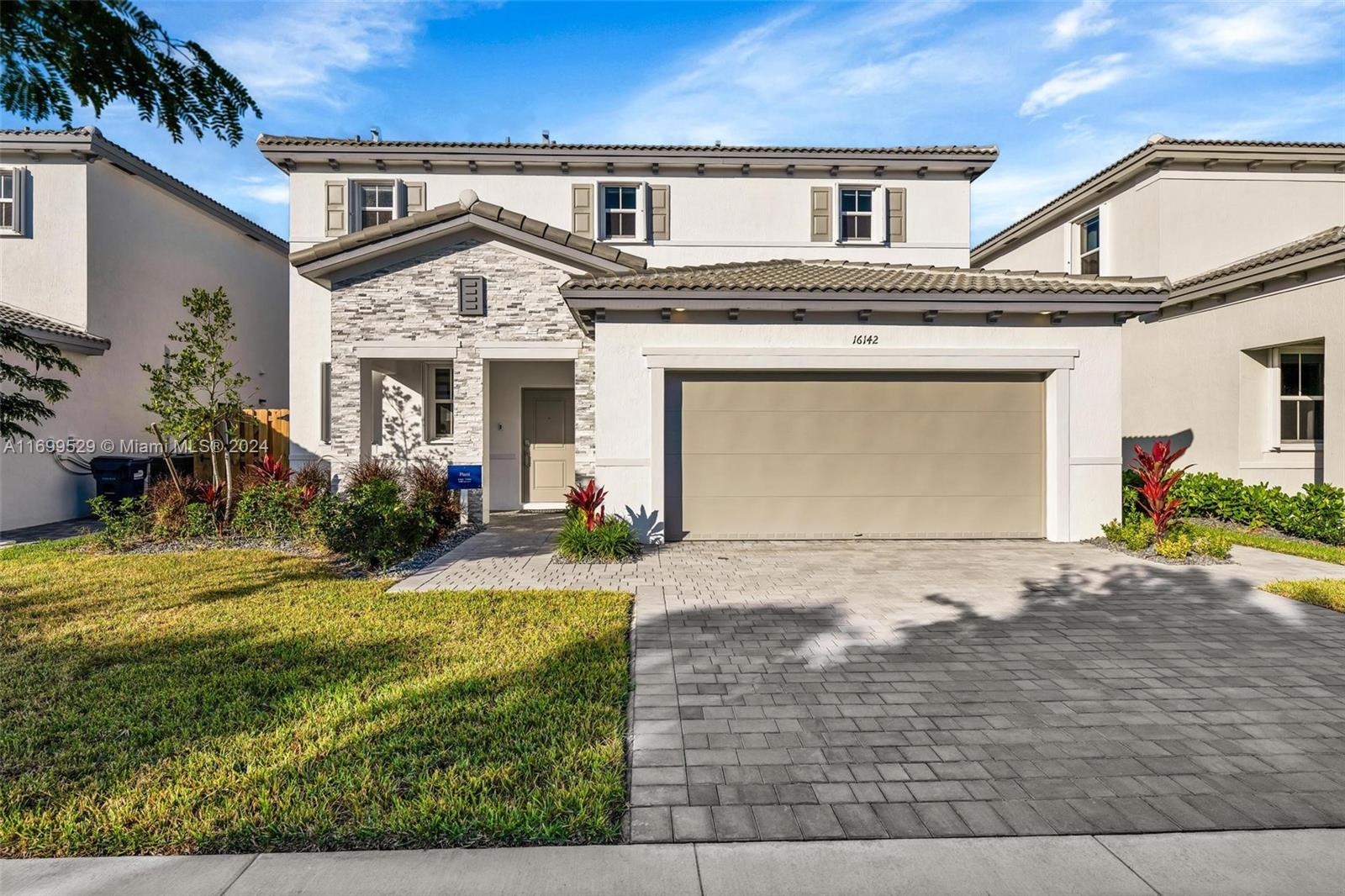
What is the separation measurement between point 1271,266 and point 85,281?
2218cm

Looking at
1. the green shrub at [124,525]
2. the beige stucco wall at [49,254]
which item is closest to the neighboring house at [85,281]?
the beige stucco wall at [49,254]

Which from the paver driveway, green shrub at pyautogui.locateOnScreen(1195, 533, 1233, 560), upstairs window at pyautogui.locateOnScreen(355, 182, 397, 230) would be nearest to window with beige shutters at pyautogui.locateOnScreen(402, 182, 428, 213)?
upstairs window at pyautogui.locateOnScreen(355, 182, 397, 230)

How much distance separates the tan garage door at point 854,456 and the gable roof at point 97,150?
11.9 meters

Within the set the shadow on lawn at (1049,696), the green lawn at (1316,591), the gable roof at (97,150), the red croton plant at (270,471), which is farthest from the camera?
the gable roof at (97,150)

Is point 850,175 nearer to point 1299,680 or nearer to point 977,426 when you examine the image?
point 977,426

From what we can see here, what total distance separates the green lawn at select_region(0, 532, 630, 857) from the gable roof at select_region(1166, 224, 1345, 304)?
12.4 meters

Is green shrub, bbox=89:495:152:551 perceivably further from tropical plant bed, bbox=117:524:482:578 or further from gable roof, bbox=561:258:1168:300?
gable roof, bbox=561:258:1168:300

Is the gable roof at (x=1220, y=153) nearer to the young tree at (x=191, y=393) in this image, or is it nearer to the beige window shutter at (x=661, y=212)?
the beige window shutter at (x=661, y=212)

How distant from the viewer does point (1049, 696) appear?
4375mm

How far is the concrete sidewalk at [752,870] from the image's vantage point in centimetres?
254

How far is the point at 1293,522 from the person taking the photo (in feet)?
34.0

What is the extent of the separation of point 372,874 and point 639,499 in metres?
7.25

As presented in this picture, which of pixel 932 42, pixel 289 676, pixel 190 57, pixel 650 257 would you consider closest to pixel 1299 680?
pixel 289 676

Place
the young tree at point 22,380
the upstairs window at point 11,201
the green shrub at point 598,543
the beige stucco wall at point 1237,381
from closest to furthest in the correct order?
1. the young tree at point 22,380
2. the green shrub at point 598,543
3. the beige stucco wall at point 1237,381
4. the upstairs window at point 11,201
